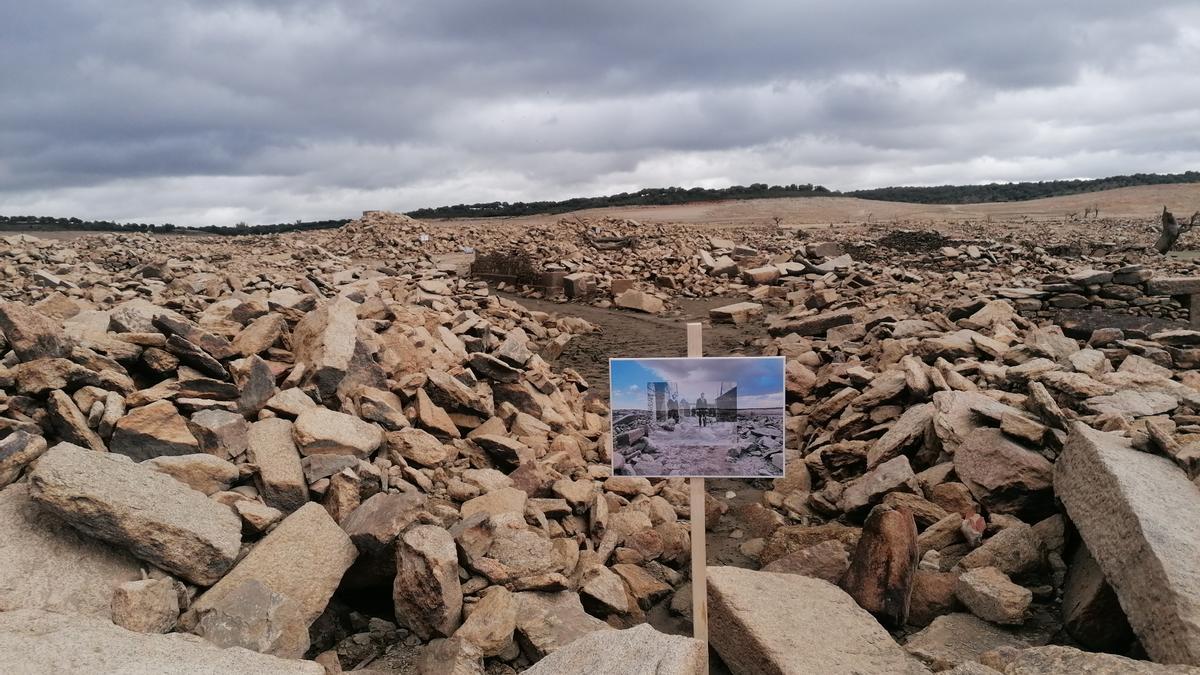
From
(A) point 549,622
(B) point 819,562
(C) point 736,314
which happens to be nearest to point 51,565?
(A) point 549,622

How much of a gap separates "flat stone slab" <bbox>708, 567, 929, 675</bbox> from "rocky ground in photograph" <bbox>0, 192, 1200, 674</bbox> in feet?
0.05

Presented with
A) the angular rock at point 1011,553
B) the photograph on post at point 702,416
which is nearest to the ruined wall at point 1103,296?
the angular rock at point 1011,553

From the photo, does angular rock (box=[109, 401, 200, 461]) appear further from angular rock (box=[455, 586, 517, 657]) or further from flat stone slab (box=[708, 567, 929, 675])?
flat stone slab (box=[708, 567, 929, 675])

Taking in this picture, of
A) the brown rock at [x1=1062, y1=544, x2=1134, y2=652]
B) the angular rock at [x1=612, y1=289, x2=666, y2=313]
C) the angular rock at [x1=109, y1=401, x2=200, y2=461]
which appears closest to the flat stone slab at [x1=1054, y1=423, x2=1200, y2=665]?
the brown rock at [x1=1062, y1=544, x2=1134, y2=652]

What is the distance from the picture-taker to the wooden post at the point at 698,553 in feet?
11.5

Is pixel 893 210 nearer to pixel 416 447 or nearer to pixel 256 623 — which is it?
pixel 416 447

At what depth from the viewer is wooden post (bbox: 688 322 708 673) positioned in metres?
3.52

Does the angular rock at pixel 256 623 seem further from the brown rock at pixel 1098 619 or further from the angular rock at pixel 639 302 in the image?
the angular rock at pixel 639 302

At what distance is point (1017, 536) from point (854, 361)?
204 inches

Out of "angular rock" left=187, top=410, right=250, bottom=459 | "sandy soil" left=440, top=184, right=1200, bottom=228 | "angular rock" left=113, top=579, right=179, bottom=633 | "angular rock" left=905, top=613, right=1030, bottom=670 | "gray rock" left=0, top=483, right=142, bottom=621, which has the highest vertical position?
"sandy soil" left=440, top=184, right=1200, bottom=228

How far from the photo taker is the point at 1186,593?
9.09 ft

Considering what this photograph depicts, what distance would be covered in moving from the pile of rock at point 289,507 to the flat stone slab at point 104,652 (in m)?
0.01

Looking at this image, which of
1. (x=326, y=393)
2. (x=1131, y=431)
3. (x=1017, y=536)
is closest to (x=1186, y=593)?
(x=1017, y=536)

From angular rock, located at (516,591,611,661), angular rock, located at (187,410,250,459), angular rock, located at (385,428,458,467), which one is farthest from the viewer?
angular rock, located at (385,428,458,467)
